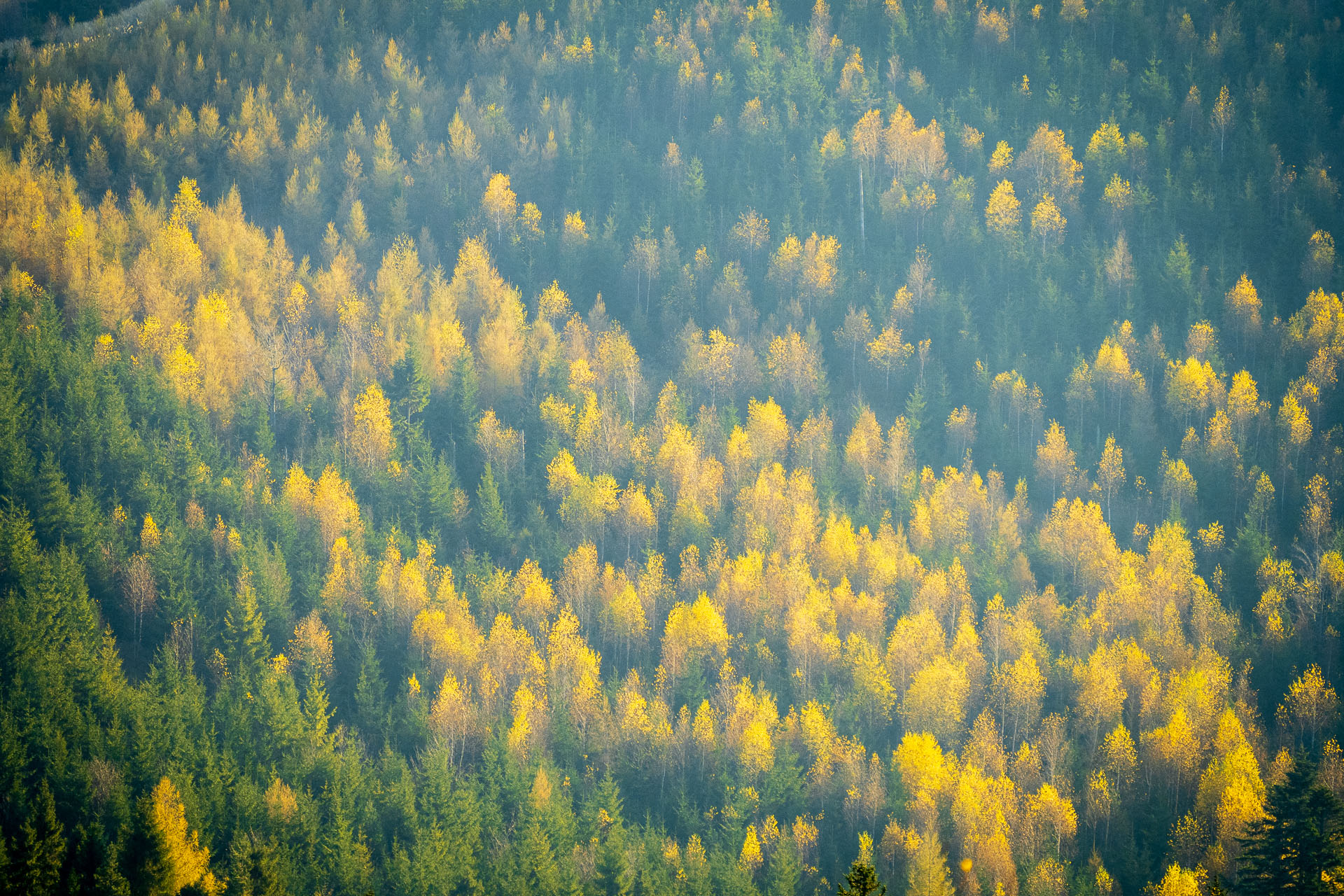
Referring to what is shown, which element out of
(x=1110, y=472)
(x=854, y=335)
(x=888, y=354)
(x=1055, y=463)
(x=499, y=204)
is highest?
(x=499, y=204)

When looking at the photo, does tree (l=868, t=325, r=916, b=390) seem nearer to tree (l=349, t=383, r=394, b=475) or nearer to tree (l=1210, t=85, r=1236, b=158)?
tree (l=349, t=383, r=394, b=475)

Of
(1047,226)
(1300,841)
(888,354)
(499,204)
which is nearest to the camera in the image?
(1300,841)

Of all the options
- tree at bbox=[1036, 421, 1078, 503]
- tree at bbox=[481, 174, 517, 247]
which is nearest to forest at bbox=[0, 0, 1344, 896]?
tree at bbox=[481, 174, 517, 247]

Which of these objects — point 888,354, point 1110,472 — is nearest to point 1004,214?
point 888,354

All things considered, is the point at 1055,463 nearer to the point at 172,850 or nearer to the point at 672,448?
the point at 672,448

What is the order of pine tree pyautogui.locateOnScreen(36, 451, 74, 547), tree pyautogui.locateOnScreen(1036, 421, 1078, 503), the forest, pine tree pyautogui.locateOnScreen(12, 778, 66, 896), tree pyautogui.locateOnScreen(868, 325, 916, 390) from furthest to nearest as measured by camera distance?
tree pyautogui.locateOnScreen(868, 325, 916, 390)
tree pyautogui.locateOnScreen(1036, 421, 1078, 503)
pine tree pyautogui.locateOnScreen(36, 451, 74, 547)
the forest
pine tree pyautogui.locateOnScreen(12, 778, 66, 896)

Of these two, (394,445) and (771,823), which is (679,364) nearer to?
(394,445)
